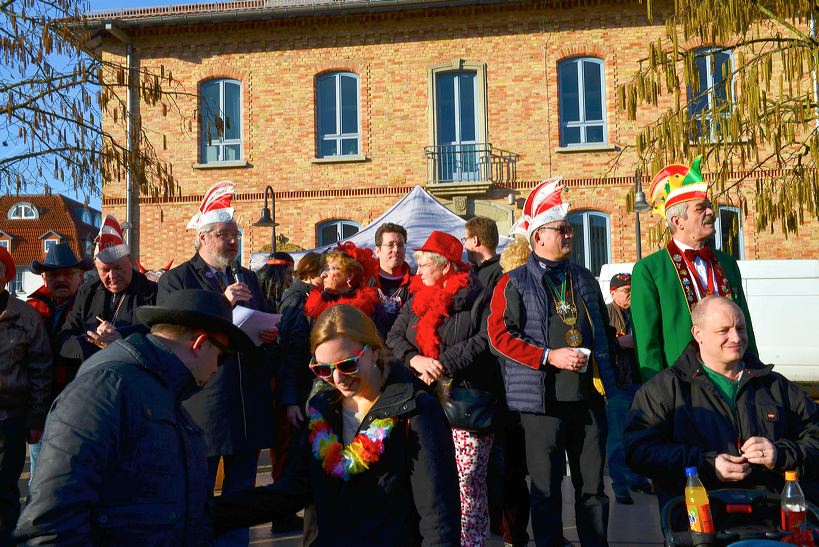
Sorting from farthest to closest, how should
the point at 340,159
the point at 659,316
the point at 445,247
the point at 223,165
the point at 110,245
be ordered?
the point at 223,165, the point at 340,159, the point at 110,245, the point at 445,247, the point at 659,316

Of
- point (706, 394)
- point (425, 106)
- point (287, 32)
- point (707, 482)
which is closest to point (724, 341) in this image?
point (706, 394)

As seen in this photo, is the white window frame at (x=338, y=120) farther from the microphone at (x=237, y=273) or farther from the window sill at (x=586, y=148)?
the microphone at (x=237, y=273)

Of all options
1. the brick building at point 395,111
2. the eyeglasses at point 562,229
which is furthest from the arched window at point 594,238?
the eyeglasses at point 562,229

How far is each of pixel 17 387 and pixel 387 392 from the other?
10.6 ft

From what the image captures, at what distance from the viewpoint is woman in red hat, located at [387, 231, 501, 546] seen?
5.02 metres

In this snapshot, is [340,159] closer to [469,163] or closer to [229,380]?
[469,163]

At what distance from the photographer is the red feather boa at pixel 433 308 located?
544 centimetres

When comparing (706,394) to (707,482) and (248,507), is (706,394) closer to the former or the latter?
(707,482)

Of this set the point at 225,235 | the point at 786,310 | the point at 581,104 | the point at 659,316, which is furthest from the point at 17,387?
the point at 581,104

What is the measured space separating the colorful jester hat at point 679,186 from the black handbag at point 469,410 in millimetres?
1606

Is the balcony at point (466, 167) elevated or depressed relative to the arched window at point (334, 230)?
elevated

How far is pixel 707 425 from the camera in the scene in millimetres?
3629

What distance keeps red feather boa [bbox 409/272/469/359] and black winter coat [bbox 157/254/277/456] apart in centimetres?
105

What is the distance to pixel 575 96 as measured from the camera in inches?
795
